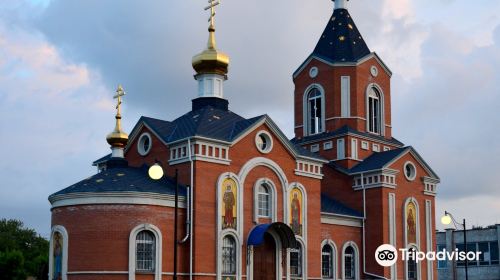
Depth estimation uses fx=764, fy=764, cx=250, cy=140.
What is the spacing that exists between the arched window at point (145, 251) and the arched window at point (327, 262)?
865cm

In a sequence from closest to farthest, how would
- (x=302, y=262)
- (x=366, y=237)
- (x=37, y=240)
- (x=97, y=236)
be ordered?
1. (x=97, y=236)
2. (x=302, y=262)
3. (x=366, y=237)
4. (x=37, y=240)

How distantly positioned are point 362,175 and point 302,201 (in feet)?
16.3

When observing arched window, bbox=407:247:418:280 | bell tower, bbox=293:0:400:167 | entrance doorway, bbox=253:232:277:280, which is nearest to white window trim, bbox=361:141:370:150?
bell tower, bbox=293:0:400:167

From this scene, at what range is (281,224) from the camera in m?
27.3

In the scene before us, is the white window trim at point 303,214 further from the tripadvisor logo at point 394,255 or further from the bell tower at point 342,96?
the bell tower at point 342,96

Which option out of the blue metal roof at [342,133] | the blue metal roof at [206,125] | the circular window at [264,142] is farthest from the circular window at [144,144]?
the blue metal roof at [342,133]

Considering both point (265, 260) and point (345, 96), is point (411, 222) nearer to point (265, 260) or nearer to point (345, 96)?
point (345, 96)

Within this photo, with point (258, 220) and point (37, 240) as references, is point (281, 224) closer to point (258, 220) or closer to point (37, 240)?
point (258, 220)

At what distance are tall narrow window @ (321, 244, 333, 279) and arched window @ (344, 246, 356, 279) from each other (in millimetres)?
1043

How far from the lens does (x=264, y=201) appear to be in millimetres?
28719

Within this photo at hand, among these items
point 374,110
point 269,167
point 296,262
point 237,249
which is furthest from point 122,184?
point 374,110

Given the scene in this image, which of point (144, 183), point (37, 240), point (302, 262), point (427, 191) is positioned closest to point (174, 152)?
point (144, 183)

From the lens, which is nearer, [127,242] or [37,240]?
[127,242]

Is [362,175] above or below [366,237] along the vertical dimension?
above
